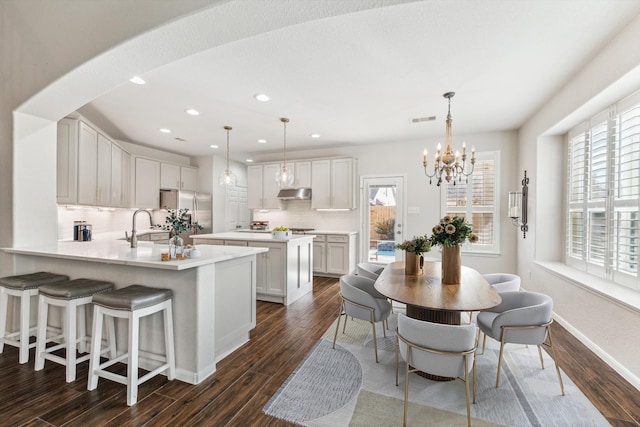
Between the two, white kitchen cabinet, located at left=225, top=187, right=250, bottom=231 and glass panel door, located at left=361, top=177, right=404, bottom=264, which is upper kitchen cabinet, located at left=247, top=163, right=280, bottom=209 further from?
glass panel door, located at left=361, top=177, right=404, bottom=264

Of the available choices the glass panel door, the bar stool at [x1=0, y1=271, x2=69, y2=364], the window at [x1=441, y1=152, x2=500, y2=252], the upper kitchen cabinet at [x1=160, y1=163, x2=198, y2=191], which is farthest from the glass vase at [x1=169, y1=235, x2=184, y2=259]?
the window at [x1=441, y1=152, x2=500, y2=252]

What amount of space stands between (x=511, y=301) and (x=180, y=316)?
2757mm

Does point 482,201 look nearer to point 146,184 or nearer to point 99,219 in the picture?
point 146,184

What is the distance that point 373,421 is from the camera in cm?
169

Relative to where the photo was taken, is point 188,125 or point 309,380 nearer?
point 309,380

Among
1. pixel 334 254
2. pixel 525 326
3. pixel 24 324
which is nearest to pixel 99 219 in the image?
pixel 24 324

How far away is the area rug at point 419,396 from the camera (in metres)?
1.71

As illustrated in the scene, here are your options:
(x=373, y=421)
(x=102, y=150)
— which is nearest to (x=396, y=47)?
(x=373, y=421)

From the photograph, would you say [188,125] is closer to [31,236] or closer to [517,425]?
[31,236]

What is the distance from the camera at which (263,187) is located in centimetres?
644

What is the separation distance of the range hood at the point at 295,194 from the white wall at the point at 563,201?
154 inches

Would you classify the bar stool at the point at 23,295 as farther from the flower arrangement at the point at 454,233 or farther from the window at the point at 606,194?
the window at the point at 606,194

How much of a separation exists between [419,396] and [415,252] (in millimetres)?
1188

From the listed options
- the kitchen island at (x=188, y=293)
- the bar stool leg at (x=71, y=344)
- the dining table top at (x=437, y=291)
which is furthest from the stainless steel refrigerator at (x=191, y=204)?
the dining table top at (x=437, y=291)
